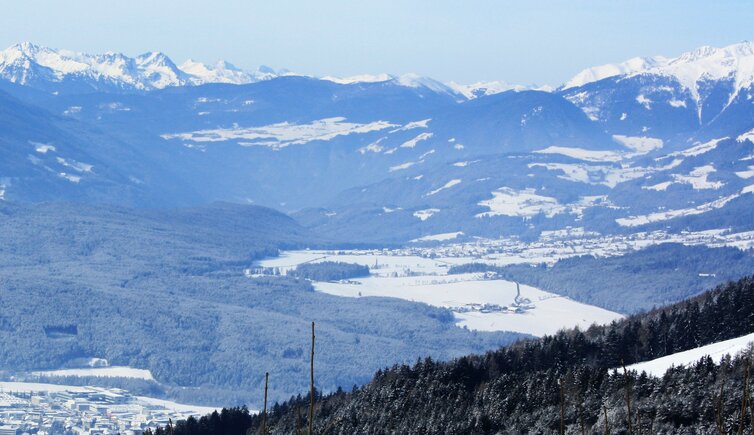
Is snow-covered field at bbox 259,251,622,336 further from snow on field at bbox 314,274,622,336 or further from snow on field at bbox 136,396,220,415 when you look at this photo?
snow on field at bbox 136,396,220,415

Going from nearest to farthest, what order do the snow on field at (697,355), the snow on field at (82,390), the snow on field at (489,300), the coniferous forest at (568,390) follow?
the coniferous forest at (568,390) < the snow on field at (697,355) < the snow on field at (82,390) < the snow on field at (489,300)

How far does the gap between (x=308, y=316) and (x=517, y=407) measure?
119601 mm

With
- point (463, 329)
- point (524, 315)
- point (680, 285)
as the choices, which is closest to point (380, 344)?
point (463, 329)

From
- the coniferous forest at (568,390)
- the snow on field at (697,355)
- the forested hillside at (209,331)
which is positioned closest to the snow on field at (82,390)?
the forested hillside at (209,331)

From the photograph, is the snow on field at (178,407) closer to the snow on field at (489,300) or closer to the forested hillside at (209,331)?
the forested hillside at (209,331)

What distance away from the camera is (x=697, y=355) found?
2267 inches

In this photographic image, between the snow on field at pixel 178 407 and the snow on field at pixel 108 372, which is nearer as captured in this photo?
the snow on field at pixel 178 407

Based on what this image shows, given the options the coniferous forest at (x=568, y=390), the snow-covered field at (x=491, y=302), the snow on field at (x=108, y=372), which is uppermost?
the snow-covered field at (x=491, y=302)

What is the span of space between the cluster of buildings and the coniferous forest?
36.8 metres

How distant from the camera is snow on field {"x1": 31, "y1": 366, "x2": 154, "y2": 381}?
136125mm

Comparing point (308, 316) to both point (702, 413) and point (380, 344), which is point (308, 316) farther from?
point (702, 413)

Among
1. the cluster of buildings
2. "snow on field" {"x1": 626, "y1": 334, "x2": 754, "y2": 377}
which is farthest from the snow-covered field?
"snow on field" {"x1": 626, "y1": 334, "x2": 754, "y2": 377}

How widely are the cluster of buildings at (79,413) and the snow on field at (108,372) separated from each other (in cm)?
924

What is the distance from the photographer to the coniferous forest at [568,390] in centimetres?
4484
